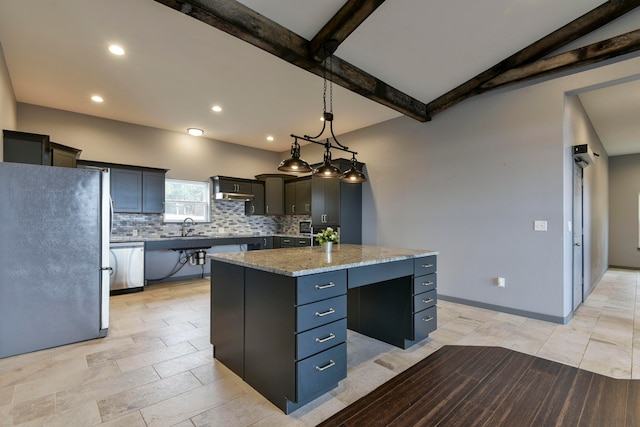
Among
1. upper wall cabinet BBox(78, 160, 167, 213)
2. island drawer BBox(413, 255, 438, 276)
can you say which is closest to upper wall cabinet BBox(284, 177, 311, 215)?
upper wall cabinet BBox(78, 160, 167, 213)

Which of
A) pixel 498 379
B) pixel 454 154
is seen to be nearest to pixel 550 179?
pixel 454 154

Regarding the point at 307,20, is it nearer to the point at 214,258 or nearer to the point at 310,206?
the point at 214,258

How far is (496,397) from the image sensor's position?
2.07 meters

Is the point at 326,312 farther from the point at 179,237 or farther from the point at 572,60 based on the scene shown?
the point at 179,237

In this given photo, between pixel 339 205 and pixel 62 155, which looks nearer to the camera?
pixel 62 155

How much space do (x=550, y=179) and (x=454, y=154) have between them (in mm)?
1248

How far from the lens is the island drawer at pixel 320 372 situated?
1.84m

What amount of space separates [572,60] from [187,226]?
649 centimetres

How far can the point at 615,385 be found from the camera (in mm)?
2201

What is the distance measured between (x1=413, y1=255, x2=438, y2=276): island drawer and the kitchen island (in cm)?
2

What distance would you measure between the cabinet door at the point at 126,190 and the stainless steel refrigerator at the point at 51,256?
2339 mm

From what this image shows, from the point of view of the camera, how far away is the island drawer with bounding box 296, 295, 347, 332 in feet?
6.07

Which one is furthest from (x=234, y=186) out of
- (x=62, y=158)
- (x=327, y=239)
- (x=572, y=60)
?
(x=572, y=60)

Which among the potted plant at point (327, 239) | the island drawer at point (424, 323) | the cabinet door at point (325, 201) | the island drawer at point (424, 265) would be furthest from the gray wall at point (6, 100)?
the island drawer at point (424, 323)
